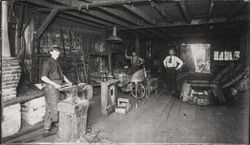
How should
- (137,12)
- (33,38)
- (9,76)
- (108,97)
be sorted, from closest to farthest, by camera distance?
(9,76) < (108,97) < (33,38) < (137,12)

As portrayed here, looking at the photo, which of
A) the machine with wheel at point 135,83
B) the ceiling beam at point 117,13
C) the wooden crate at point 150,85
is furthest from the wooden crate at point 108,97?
the wooden crate at point 150,85

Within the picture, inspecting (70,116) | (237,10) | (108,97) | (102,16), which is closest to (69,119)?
(70,116)

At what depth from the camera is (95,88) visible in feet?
31.7

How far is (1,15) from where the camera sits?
418 centimetres

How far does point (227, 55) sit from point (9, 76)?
14680 millimetres

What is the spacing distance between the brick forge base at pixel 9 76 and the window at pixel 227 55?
1435 centimetres

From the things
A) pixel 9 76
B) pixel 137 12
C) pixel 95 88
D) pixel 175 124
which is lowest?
pixel 175 124

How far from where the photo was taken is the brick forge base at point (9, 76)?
4102 millimetres

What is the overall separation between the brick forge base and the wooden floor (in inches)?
51.1

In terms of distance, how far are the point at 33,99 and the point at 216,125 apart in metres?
4.83

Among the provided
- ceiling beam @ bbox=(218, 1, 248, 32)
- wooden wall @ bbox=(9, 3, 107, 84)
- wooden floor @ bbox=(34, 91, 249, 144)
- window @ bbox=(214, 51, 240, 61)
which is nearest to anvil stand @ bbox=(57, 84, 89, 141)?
wooden floor @ bbox=(34, 91, 249, 144)

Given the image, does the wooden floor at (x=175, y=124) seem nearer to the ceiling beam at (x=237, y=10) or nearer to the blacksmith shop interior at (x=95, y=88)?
the blacksmith shop interior at (x=95, y=88)

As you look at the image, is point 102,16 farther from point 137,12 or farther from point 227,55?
point 227,55

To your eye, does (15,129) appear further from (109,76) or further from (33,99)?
(109,76)
